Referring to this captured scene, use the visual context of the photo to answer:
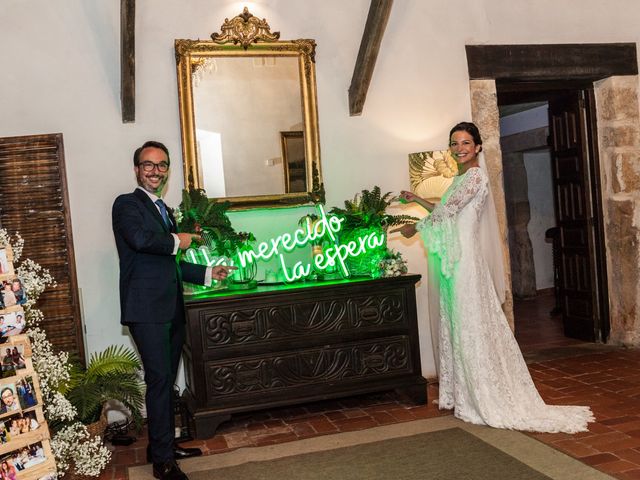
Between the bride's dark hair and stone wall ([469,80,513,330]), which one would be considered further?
stone wall ([469,80,513,330])

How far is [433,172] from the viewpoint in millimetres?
5953

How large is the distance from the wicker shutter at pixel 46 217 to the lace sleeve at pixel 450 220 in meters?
2.81

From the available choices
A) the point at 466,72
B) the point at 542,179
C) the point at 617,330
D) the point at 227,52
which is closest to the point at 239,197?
the point at 227,52

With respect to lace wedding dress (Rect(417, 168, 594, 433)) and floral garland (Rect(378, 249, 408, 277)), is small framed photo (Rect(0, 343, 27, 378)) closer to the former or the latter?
floral garland (Rect(378, 249, 408, 277))

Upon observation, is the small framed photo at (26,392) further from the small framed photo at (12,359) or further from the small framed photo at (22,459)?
the small framed photo at (22,459)

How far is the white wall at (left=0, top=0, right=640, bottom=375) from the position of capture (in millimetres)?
5391

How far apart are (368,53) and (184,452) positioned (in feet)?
11.4

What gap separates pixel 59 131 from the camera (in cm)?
542

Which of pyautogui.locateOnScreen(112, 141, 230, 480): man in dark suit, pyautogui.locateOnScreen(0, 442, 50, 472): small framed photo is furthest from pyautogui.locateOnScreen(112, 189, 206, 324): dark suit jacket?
pyautogui.locateOnScreen(0, 442, 50, 472): small framed photo

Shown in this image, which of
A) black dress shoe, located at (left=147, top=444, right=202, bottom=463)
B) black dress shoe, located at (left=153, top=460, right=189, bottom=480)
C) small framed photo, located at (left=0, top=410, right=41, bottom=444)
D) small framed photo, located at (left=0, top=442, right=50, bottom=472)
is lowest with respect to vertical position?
black dress shoe, located at (left=147, top=444, right=202, bottom=463)

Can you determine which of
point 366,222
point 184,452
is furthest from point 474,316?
point 184,452

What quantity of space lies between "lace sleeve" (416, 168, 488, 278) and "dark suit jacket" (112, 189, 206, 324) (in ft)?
6.50

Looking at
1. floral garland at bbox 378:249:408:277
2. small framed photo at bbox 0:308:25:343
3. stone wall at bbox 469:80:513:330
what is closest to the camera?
small framed photo at bbox 0:308:25:343

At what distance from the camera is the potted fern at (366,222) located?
5594 millimetres
